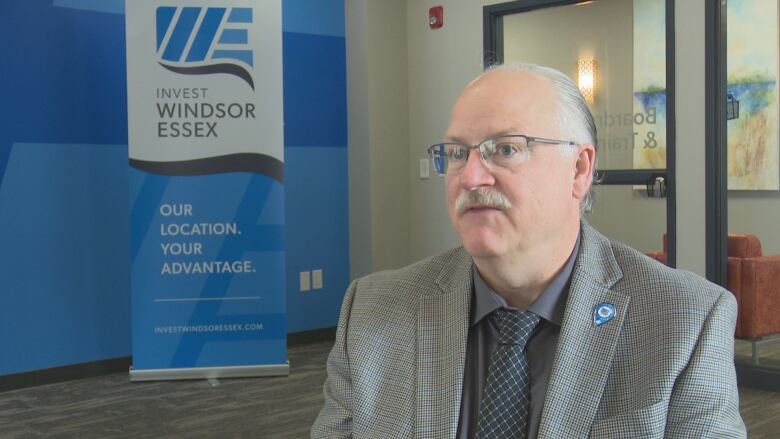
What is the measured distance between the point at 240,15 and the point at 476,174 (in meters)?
4.13

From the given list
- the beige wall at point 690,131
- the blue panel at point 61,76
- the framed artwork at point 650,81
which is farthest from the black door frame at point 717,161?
the blue panel at point 61,76

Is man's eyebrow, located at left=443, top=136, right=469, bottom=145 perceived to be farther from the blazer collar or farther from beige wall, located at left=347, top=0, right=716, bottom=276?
beige wall, located at left=347, top=0, right=716, bottom=276

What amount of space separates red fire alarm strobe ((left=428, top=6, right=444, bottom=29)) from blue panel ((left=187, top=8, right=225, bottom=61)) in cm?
192

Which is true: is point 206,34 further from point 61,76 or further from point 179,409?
point 179,409

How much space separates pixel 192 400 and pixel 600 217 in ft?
9.19

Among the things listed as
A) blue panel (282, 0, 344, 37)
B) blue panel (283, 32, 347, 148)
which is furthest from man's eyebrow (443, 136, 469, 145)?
blue panel (282, 0, 344, 37)

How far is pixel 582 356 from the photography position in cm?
136

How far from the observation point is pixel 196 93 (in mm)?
5156

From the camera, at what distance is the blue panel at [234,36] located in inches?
205

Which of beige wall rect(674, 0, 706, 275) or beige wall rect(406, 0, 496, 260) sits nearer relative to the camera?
beige wall rect(674, 0, 706, 275)

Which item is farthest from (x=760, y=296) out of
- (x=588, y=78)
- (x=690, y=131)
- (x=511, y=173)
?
(x=511, y=173)

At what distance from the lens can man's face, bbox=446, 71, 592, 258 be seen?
4.44 feet

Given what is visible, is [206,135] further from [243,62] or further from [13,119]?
[13,119]

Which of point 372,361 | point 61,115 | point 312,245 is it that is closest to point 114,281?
point 61,115
